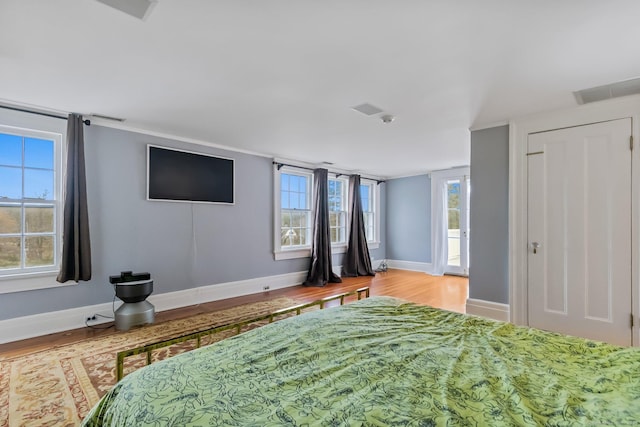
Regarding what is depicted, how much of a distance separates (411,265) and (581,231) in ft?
14.4

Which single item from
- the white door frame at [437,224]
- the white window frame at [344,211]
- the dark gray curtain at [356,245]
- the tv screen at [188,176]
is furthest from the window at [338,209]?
the tv screen at [188,176]

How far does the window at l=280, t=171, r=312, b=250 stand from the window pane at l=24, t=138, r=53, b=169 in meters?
3.11

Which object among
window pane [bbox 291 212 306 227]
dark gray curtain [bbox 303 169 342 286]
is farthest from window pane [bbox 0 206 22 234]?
dark gray curtain [bbox 303 169 342 286]

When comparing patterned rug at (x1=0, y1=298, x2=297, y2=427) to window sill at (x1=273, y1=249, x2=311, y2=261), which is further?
window sill at (x1=273, y1=249, x2=311, y2=261)

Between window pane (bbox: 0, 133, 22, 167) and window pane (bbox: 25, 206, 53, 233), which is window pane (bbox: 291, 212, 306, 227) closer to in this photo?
window pane (bbox: 25, 206, 53, 233)

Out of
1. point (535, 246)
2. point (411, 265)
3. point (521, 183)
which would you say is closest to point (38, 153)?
point (521, 183)

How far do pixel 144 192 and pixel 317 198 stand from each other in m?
2.89

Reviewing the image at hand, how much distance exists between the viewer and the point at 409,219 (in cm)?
725

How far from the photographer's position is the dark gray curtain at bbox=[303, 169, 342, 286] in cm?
561

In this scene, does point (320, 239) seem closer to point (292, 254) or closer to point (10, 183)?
point (292, 254)

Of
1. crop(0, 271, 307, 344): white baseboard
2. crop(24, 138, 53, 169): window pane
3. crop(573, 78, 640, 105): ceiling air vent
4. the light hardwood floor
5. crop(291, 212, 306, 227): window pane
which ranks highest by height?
crop(573, 78, 640, 105): ceiling air vent

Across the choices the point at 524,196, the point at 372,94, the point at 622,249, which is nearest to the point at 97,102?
the point at 372,94

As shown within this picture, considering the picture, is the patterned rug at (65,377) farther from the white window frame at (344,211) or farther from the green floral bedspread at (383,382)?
the white window frame at (344,211)

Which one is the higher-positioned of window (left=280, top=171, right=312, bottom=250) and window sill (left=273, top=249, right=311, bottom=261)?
window (left=280, top=171, right=312, bottom=250)
